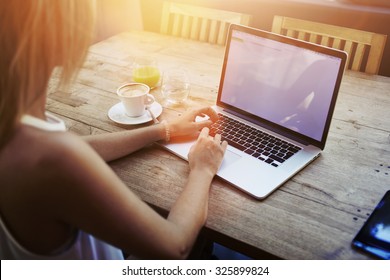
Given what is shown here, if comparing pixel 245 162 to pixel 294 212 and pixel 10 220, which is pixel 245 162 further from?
pixel 10 220

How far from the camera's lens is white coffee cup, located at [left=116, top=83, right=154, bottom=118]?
121 centimetres

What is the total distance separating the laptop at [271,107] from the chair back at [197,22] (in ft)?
2.63

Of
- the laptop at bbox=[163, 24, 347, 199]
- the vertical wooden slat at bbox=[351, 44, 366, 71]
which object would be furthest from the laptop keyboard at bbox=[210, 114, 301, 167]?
the vertical wooden slat at bbox=[351, 44, 366, 71]

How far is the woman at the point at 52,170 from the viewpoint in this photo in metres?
0.60

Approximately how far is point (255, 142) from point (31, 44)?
0.70 metres

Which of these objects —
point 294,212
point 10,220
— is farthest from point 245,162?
point 10,220

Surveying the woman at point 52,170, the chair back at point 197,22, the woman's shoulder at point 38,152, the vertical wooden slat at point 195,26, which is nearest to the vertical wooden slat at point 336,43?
the chair back at point 197,22

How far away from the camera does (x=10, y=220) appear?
71cm

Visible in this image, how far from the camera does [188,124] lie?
1.16m

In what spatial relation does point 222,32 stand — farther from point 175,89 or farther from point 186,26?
point 175,89

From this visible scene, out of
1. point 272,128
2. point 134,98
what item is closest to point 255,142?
point 272,128

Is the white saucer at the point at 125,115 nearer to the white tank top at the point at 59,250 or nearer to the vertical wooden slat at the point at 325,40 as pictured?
the white tank top at the point at 59,250

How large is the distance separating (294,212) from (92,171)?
0.49m
